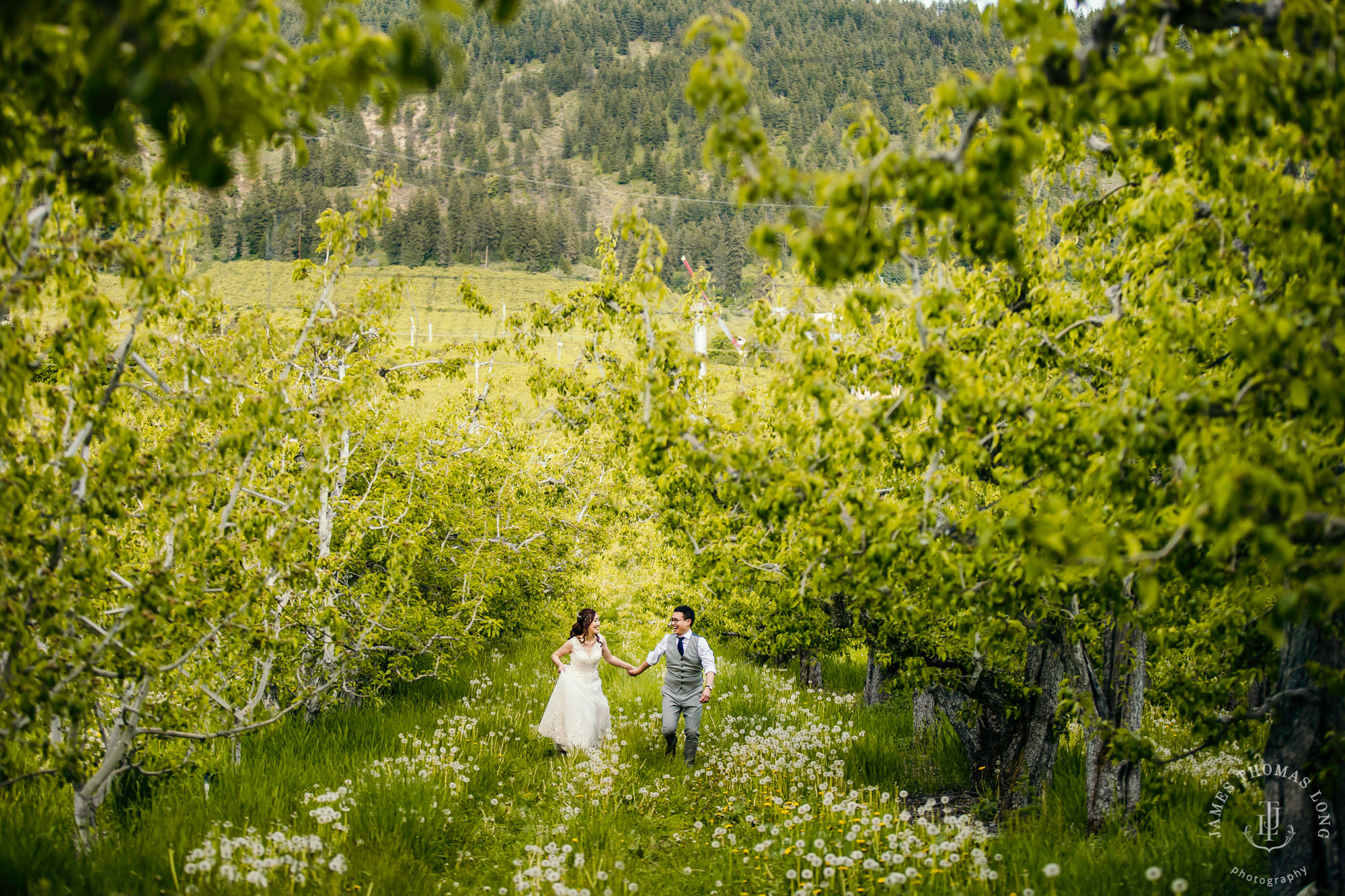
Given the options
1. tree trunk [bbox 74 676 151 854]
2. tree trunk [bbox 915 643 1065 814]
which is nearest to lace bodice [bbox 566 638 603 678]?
tree trunk [bbox 915 643 1065 814]

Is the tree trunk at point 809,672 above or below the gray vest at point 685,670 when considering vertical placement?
below

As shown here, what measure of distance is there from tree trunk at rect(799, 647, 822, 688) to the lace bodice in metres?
6.58

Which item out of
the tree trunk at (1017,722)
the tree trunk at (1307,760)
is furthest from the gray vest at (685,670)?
the tree trunk at (1307,760)

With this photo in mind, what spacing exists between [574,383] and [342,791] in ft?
13.4

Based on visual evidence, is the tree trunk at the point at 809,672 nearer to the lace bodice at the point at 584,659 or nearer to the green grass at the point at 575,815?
the green grass at the point at 575,815

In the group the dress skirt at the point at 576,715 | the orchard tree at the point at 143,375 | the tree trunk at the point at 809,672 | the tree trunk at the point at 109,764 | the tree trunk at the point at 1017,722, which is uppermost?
the orchard tree at the point at 143,375

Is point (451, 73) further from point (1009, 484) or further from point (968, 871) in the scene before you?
point (968, 871)

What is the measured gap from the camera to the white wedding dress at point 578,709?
9.96 m

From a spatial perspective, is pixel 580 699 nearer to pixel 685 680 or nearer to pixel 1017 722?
pixel 685 680

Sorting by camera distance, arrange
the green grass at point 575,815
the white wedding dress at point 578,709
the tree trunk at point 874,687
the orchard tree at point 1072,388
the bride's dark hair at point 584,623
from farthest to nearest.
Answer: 1. the tree trunk at point 874,687
2. the bride's dark hair at point 584,623
3. the white wedding dress at point 578,709
4. the green grass at point 575,815
5. the orchard tree at point 1072,388

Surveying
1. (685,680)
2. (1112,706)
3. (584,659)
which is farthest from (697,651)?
(1112,706)

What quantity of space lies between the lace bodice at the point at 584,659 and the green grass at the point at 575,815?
3.49 ft

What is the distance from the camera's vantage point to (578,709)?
33.0ft

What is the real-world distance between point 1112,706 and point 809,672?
10.6m
